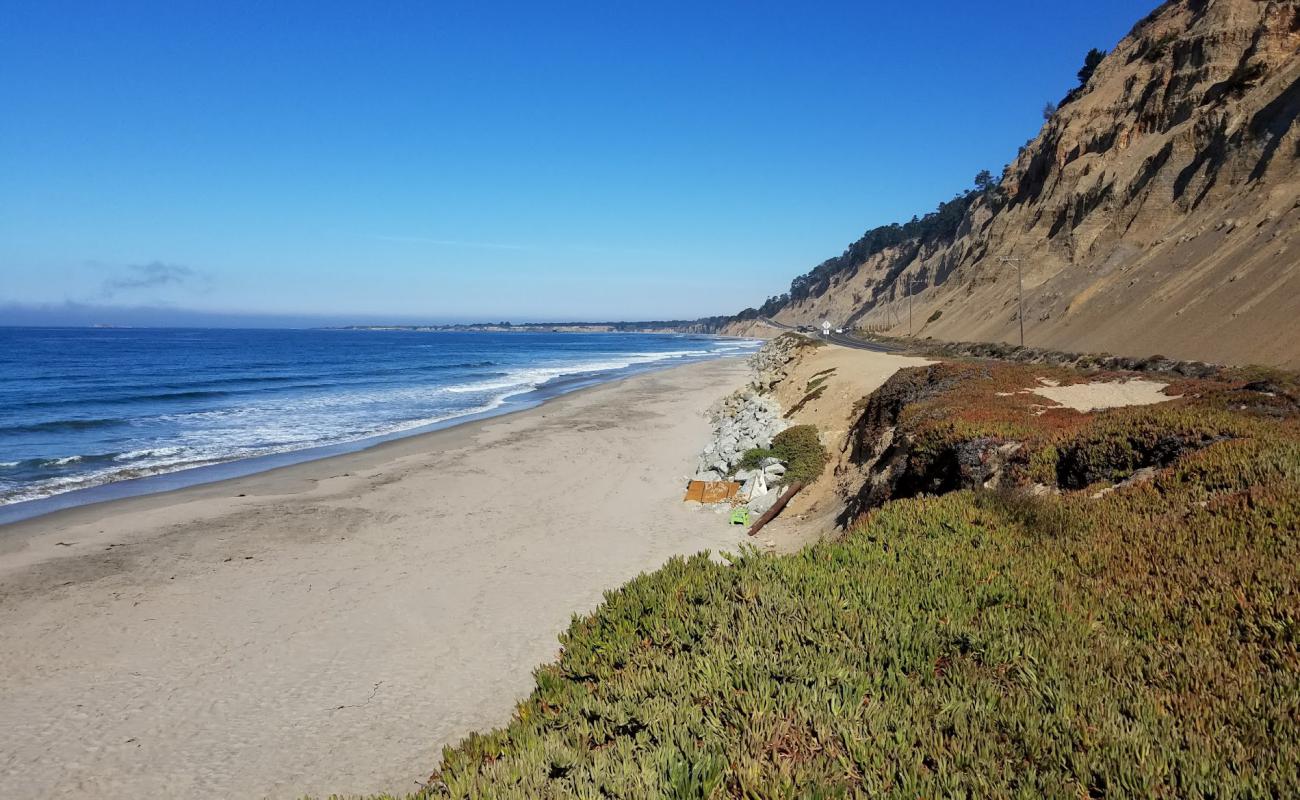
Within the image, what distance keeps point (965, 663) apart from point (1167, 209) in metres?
51.8

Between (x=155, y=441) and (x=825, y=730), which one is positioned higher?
(x=825, y=730)

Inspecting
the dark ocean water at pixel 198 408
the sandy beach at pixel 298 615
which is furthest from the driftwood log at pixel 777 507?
the dark ocean water at pixel 198 408

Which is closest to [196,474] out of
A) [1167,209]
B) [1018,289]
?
[1167,209]

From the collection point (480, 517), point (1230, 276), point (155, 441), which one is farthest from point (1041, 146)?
point (155, 441)

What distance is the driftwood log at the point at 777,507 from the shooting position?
14180mm

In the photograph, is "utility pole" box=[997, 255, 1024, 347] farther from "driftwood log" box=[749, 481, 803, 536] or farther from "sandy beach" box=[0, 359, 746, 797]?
"sandy beach" box=[0, 359, 746, 797]

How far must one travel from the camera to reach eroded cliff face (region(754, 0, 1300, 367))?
2975 centimetres

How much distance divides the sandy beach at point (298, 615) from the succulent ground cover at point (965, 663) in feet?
11.2

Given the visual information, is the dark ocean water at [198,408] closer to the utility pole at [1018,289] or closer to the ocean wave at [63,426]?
the ocean wave at [63,426]

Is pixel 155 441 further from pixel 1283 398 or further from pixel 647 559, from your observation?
pixel 1283 398

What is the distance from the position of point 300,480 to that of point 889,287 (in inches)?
4377

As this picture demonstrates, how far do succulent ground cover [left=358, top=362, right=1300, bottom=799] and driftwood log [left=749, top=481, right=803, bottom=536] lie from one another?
6.96 meters

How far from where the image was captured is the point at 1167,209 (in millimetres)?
42938

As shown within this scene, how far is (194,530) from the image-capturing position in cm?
1527
